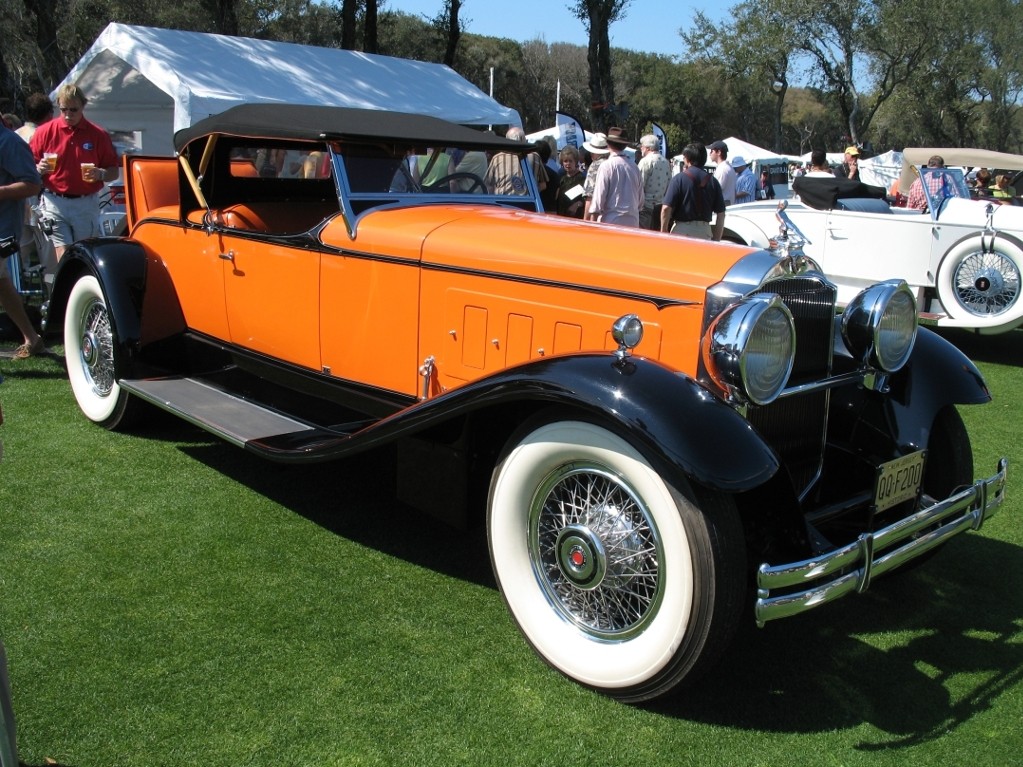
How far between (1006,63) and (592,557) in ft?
158

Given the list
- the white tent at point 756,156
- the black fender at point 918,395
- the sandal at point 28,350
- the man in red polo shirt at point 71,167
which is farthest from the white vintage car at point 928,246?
the white tent at point 756,156

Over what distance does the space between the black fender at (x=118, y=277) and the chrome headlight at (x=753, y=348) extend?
3.30m

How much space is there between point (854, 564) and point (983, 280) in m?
6.02

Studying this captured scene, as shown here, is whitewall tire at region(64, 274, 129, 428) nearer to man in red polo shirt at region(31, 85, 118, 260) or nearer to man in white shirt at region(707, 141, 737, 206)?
man in red polo shirt at region(31, 85, 118, 260)

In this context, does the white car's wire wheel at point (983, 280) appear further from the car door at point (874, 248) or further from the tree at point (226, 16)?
the tree at point (226, 16)

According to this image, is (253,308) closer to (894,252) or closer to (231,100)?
(894,252)

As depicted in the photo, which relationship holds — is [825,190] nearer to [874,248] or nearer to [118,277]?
[874,248]

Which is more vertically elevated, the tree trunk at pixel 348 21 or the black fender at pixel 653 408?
the tree trunk at pixel 348 21

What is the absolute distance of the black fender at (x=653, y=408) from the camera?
245 centimetres

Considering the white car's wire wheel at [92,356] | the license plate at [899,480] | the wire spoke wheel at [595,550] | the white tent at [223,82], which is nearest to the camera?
the wire spoke wheel at [595,550]

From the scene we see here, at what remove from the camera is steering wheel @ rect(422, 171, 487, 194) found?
4391 mm

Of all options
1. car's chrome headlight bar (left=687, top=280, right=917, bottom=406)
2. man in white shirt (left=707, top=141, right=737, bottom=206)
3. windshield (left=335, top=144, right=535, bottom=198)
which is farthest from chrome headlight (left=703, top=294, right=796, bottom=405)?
man in white shirt (left=707, top=141, right=737, bottom=206)

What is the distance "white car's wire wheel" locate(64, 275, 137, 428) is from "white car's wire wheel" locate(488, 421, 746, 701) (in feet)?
9.83

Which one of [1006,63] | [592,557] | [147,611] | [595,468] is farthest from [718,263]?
[1006,63]
